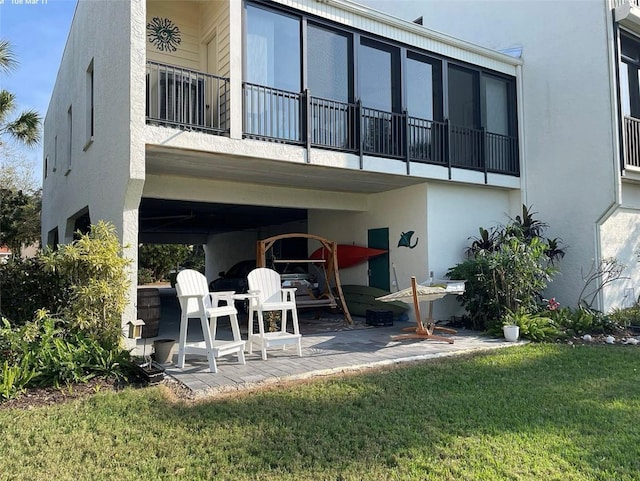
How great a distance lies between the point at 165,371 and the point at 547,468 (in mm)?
4200

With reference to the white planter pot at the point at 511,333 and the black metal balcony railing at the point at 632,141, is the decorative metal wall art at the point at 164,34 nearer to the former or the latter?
the white planter pot at the point at 511,333

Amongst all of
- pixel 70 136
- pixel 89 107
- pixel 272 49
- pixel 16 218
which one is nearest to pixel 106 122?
pixel 89 107

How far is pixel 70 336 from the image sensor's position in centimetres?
546

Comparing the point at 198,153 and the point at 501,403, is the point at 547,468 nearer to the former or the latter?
the point at 501,403

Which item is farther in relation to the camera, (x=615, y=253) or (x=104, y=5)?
(x=615, y=253)

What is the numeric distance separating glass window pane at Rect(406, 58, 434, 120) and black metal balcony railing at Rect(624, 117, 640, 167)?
4.03 metres

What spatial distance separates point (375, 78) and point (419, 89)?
1213mm

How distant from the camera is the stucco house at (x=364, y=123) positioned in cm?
698

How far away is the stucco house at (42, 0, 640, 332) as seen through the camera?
6.98 metres

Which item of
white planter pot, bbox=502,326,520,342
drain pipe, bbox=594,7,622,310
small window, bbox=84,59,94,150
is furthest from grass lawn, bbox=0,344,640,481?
small window, bbox=84,59,94,150

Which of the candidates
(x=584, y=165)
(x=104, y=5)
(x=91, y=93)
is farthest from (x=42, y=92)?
(x=584, y=165)

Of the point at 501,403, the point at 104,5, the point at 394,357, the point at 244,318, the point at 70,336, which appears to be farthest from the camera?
the point at 244,318

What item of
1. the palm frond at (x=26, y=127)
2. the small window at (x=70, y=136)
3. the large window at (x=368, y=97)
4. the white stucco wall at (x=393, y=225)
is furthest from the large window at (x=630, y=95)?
the palm frond at (x=26, y=127)

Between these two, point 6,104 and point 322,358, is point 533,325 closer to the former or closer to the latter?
point 322,358
